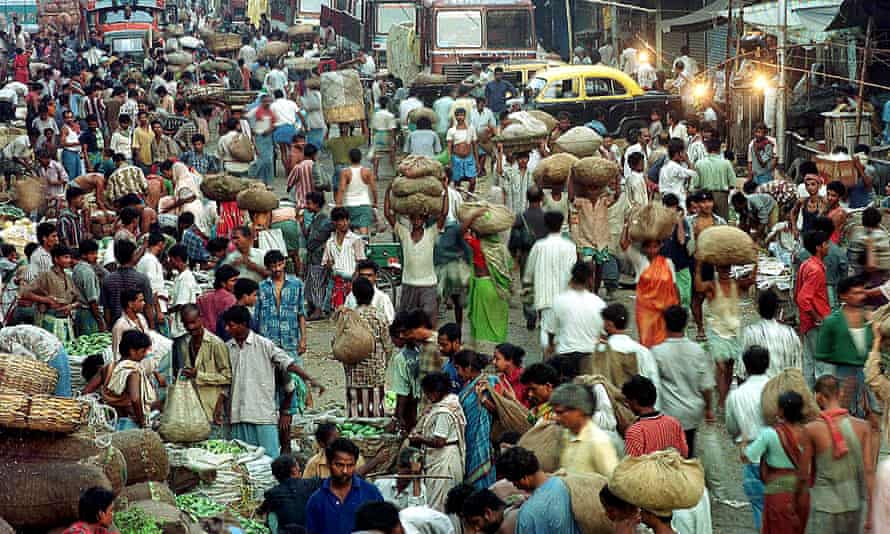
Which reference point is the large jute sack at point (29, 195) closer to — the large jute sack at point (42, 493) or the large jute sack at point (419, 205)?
the large jute sack at point (419, 205)

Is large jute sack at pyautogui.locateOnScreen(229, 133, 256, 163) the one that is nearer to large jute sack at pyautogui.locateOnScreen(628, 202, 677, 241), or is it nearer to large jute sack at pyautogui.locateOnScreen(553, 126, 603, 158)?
large jute sack at pyautogui.locateOnScreen(553, 126, 603, 158)

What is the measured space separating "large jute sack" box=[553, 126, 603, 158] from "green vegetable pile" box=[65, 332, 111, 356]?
6075 millimetres

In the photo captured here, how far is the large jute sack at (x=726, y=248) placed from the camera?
36.3 ft

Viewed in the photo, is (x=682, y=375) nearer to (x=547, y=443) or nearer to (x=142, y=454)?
(x=547, y=443)

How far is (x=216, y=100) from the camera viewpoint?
24.0 m

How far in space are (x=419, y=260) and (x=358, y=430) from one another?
2505 mm

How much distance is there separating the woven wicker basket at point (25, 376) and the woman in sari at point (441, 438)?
7.18ft

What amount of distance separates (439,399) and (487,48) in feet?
64.5

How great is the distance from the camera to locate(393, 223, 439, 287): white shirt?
41.2 ft

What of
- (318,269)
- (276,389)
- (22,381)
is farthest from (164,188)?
(22,381)

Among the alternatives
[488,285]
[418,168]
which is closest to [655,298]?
[488,285]

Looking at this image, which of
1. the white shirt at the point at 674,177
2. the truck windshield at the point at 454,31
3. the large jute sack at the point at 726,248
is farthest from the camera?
the truck windshield at the point at 454,31

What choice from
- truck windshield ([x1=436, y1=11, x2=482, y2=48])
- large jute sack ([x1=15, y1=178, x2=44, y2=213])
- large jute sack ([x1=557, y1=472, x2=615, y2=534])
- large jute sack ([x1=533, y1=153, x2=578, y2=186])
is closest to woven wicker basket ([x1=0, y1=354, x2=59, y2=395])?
large jute sack ([x1=557, y1=472, x2=615, y2=534])

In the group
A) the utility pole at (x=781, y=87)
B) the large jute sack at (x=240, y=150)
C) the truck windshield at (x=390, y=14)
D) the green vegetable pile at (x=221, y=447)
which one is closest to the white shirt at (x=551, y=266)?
the green vegetable pile at (x=221, y=447)
